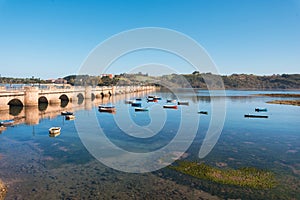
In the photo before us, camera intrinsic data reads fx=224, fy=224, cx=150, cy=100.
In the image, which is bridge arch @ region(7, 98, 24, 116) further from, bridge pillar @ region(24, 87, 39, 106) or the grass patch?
the grass patch

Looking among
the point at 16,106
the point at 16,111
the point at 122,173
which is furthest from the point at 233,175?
the point at 16,106

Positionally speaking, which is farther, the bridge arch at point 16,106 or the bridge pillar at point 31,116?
the bridge arch at point 16,106

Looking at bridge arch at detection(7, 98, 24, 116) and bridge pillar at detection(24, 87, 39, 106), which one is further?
bridge pillar at detection(24, 87, 39, 106)

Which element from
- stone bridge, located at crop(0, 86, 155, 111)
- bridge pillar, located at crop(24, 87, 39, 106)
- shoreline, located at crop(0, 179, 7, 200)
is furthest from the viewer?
bridge pillar, located at crop(24, 87, 39, 106)

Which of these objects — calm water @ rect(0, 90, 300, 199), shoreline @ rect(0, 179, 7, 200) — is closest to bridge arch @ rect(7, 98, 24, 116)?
calm water @ rect(0, 90, 300, 199)

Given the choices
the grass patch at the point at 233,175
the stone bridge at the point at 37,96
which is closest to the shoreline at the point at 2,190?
the grass patch at the point at 233,175

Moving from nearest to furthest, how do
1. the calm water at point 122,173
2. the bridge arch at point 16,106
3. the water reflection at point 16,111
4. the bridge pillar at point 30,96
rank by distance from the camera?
the calm water at point 122,173 < the water reflection at point 16,111 < the bridge arch at point 16,106 < the bridge pillar at point 30,96

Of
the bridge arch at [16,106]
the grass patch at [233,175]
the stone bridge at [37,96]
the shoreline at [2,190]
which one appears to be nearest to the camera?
the shoreline at [2,190]

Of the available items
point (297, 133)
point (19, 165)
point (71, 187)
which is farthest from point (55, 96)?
point (297, 133)

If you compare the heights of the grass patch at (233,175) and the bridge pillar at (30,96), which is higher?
the bridge pillar at (30,96)

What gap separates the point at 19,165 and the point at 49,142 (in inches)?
309

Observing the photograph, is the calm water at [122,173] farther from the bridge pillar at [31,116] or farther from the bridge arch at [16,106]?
the bridge arch at [16,106]

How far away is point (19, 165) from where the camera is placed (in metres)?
19.1

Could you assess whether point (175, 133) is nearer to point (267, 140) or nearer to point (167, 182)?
point (267, 140)
